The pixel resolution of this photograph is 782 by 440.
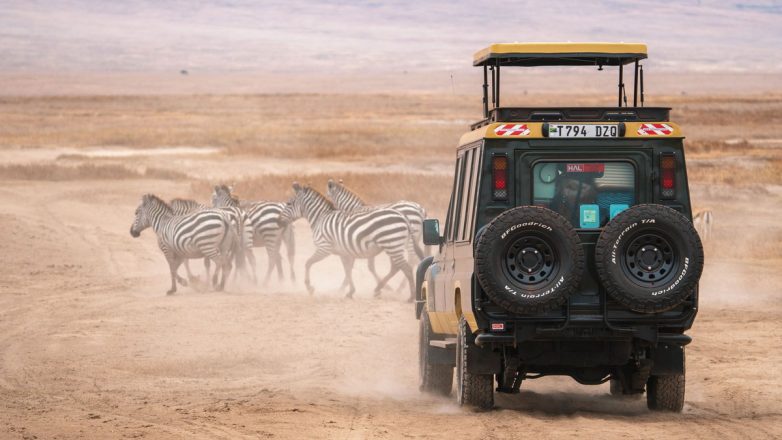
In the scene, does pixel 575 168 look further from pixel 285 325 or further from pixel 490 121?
pixel 285 325

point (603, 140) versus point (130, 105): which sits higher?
point (130, 105)

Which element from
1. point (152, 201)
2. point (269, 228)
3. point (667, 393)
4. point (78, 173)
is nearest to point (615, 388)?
point (667, 393)

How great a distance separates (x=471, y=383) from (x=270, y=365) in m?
4.53

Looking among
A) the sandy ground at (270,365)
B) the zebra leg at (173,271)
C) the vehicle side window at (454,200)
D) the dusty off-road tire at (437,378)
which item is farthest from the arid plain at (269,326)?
the vehicle side window at (454,200)

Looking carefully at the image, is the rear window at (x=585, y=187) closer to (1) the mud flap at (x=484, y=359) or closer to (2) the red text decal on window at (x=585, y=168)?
(2) the red text decal on window at (x=585, y=168)

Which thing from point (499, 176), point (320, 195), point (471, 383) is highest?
point (320, 195)

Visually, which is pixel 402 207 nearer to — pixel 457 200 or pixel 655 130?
pixel 457 200

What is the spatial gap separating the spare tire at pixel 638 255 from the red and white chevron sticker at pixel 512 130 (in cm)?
99

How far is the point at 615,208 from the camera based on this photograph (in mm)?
9859

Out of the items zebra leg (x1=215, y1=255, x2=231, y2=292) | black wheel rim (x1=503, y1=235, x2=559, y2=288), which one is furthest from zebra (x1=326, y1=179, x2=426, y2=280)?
black wheel rim (x1=503, y1=235, x2=559, y2=288)

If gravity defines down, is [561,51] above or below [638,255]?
above

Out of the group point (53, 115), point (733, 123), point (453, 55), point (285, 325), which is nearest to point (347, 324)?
point (285, 325)

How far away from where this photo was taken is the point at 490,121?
10.3 m

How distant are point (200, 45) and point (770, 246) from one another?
169 metres
